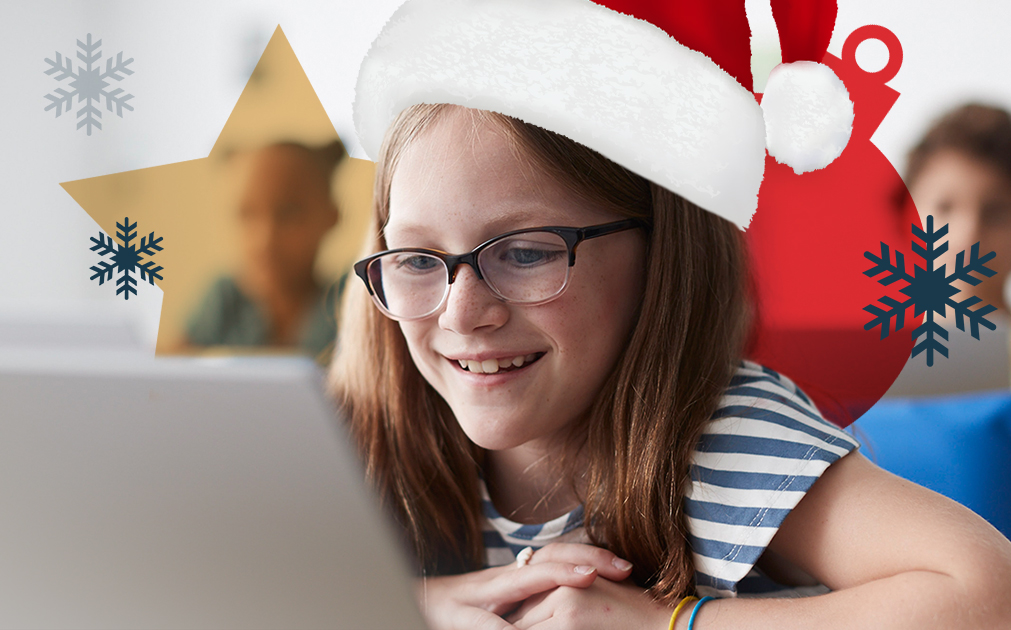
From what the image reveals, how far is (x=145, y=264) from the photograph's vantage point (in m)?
1.11

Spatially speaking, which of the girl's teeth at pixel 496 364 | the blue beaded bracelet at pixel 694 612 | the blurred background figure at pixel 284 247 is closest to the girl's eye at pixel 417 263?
the girl's teeth at pixel 496 364

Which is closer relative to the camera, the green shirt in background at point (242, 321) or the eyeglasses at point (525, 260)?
the eyeglasses at point (525, 260)

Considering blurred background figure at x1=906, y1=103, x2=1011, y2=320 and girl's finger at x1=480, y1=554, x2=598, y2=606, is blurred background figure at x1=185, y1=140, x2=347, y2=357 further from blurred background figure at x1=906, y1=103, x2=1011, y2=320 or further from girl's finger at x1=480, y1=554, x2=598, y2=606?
blurred background figure at x1=906, y1=103, x2=1011, y2=320

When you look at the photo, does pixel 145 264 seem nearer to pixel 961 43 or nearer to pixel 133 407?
pixel 133 407

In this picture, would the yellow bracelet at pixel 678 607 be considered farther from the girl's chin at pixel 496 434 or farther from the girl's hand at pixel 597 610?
the girl's chin at pixel 496 434

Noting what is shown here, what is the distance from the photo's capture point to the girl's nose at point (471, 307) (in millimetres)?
764

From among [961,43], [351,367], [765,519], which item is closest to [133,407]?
[765,519]

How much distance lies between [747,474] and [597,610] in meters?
0.20

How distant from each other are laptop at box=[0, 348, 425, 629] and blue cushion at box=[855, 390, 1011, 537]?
3.49ft

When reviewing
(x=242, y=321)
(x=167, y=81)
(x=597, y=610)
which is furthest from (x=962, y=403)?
(x=167, y=81)

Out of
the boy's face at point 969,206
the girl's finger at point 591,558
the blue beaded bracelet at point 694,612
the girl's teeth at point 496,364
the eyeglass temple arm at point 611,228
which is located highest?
the boy's face at point 969,206

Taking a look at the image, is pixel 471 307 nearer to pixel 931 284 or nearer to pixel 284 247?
pixel 931 284

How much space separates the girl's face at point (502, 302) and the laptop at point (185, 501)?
1.35ft

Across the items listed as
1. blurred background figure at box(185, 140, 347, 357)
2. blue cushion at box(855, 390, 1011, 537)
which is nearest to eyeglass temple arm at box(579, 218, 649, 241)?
blue cushion at box(855, 390, 1011, 537)
